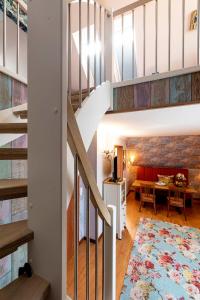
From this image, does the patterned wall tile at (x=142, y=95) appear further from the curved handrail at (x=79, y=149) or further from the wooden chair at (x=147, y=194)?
the wooden chair at (x=147, y=194)

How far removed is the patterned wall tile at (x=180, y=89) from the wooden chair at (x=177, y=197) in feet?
12.0

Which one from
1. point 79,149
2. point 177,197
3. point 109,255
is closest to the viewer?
point 79,149

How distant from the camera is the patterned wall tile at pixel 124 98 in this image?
153 centimetres

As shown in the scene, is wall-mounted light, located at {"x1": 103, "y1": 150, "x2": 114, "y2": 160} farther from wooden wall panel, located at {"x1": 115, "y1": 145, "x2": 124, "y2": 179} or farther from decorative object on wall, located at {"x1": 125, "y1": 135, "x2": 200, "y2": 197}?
decorative object on wall, located at {"x1": 125, "y1": 135, "x2": 200, "y2": 197}

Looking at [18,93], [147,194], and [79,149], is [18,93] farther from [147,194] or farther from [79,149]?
[147,194]

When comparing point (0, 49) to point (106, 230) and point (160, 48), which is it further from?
point (160, 48)

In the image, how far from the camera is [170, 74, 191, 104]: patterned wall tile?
4.18ft

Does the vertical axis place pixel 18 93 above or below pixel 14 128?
above

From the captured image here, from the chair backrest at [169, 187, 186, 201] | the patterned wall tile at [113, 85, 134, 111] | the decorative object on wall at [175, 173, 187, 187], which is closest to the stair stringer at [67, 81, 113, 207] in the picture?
the patterned wall tile at [113, 85, 134, 111]

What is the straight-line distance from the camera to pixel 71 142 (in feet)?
2.46

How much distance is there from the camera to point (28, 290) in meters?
0.64

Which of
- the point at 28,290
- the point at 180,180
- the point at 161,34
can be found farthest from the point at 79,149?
the point at 180,180

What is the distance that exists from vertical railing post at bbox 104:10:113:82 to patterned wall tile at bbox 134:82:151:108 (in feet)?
1.12

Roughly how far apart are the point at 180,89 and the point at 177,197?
3859 millimetres
